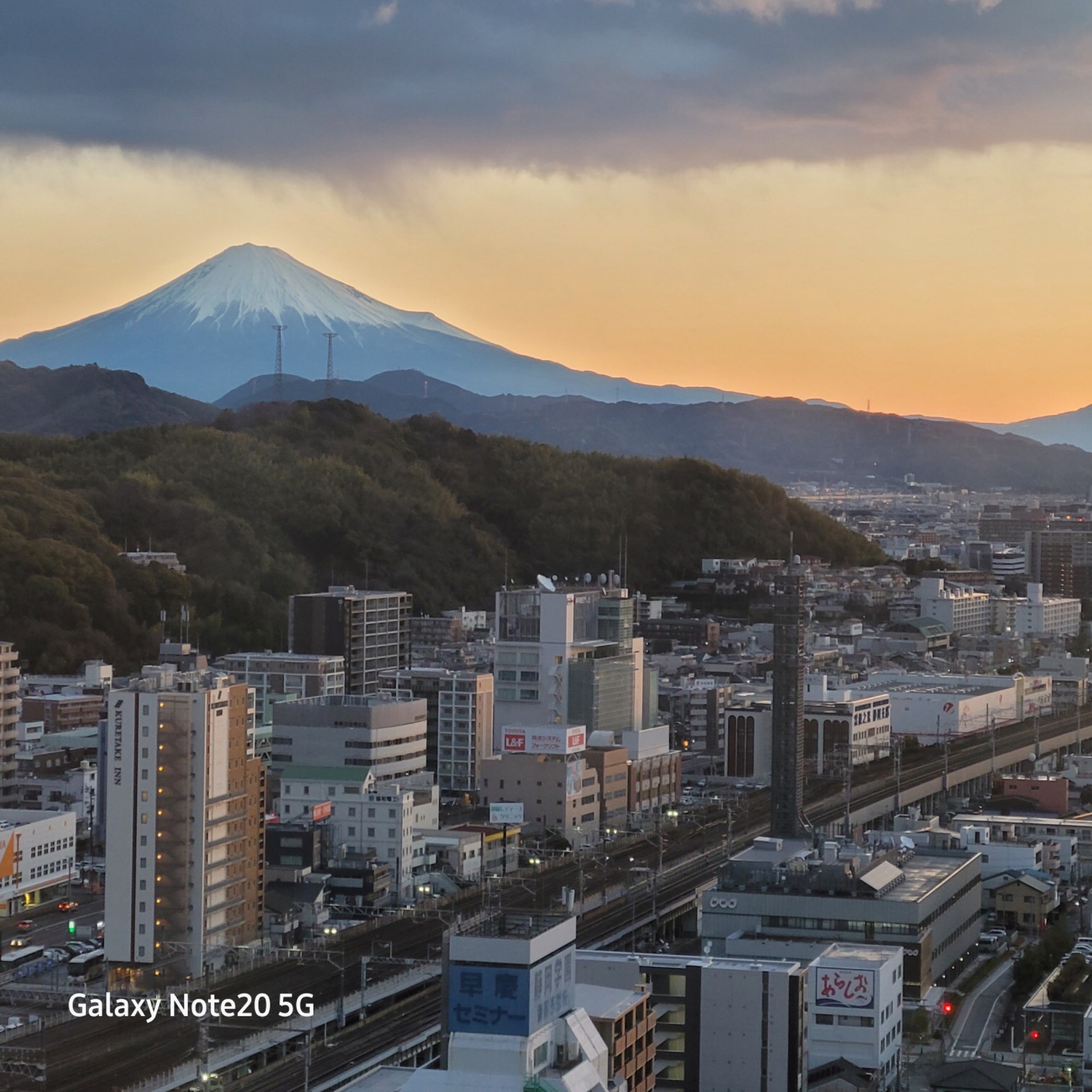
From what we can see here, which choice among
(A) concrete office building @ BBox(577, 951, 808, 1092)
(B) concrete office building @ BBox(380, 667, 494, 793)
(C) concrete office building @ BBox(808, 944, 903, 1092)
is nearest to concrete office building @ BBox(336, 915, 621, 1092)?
(A) concrete office building @ BBox(577, 951, 808, 1092)

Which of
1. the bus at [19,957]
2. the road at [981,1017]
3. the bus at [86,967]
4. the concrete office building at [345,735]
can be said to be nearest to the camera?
the road at [981,1017]

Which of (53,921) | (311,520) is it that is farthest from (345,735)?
(311,520)

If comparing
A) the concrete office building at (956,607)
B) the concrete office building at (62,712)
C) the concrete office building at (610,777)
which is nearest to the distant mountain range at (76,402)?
the concrete office building at (956,607)

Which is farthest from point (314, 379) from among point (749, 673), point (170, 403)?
point (749, 673)

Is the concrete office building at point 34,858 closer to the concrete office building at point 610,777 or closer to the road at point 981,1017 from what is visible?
the concrete office building at point 610,777

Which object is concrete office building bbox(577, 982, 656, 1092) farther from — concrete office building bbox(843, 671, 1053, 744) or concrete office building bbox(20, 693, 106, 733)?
concrete office building bbox(843, 671, 1053, 744)

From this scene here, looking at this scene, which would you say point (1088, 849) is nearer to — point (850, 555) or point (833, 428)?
point (850, 555)

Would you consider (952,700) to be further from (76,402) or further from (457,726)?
(76,402)
